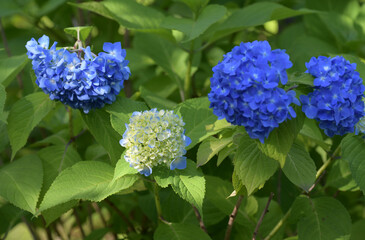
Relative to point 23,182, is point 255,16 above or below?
above

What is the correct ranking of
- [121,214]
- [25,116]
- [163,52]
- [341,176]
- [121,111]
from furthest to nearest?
[163,52], [121,214], [341,176], [25,116], [121,111]

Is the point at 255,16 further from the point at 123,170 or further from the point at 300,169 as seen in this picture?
the point at 123,170

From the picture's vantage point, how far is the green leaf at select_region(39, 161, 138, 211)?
5.22 ft

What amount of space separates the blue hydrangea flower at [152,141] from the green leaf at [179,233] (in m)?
0.37

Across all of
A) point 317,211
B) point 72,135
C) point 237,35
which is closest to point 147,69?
point 237,35

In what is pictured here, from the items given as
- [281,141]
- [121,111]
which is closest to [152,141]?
[121,111]

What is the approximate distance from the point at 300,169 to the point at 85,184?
71cm

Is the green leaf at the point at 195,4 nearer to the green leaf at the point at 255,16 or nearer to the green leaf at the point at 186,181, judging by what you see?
the green leaf at the point at 255,16

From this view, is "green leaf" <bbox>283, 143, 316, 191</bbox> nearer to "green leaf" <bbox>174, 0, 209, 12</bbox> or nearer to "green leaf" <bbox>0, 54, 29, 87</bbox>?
"green leaf" <bbox>174, 0, 209, 12</bbox>

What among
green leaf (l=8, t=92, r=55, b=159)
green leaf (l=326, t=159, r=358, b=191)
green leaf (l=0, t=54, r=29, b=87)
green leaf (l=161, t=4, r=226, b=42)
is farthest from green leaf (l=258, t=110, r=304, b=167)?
green leaf (l=0, t=54, r=29, b=87)

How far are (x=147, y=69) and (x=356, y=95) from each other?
1.67 m

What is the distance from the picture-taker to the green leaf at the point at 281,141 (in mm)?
1444

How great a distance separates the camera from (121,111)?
178cm

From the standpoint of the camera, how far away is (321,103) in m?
1.44
